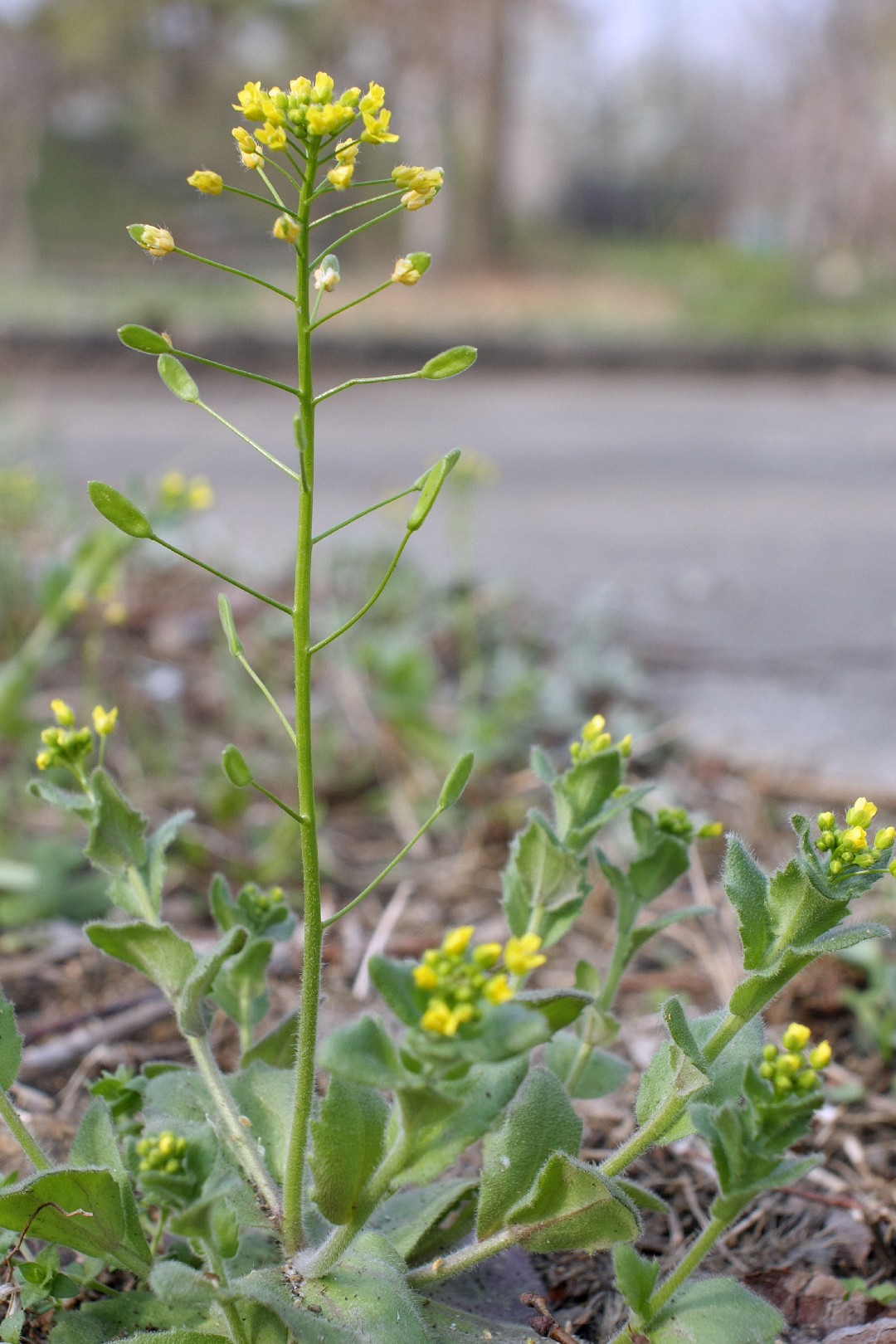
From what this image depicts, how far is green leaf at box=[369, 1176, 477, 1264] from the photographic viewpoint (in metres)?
0.96

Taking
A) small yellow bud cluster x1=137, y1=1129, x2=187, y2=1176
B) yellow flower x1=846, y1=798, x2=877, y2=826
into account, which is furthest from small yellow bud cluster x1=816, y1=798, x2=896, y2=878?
small yellow bud cluster x1=137, y1=1129, x2=187, y2=1176

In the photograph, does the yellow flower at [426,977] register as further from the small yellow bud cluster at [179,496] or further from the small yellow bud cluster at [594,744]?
the small yellow bud cluster at [179,496]

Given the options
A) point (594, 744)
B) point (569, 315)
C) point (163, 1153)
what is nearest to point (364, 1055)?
point (163, 1153)

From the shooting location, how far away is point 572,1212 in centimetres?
86

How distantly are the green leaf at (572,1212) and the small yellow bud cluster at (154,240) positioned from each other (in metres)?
0.64

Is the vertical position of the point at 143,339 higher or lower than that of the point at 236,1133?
higher

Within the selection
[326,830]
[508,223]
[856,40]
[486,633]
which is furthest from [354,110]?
[856,40]

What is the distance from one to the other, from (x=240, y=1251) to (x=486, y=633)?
1.80 m

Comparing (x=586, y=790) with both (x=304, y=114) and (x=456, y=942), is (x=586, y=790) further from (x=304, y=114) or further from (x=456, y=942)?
(x=304, y=114)

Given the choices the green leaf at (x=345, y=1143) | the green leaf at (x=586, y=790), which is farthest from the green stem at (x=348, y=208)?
the green leaf at (x=345, y=1143)

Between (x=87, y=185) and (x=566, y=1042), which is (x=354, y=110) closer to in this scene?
(x=566, y=1042)

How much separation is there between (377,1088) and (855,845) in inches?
13.7

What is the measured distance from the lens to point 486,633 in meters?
2.63

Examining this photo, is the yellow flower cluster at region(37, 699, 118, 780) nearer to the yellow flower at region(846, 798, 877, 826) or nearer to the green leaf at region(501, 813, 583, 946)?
the green leaf at region(501, 813, 583, 946)
